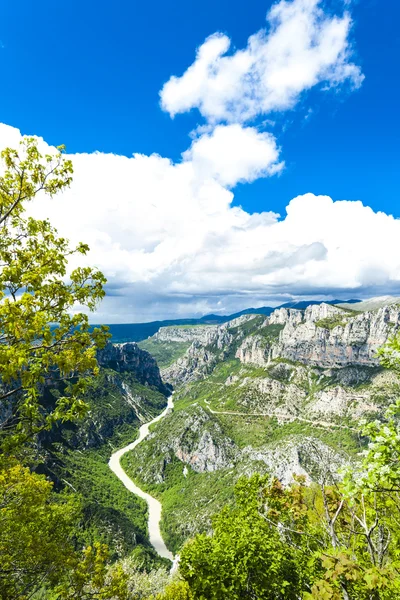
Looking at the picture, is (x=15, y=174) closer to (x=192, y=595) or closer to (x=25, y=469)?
(x=192, y=595)

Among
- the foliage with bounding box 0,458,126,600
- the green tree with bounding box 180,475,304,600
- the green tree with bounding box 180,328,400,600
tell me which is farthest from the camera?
the foliage with bounding box 0,458,126,600

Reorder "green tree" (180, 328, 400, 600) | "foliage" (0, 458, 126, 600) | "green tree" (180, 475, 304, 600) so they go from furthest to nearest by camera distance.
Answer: "foliage" (0, 458, 126, 600), "green tree" (180, 475, 304, 600), "green tree" (180, 328, 400, 600)

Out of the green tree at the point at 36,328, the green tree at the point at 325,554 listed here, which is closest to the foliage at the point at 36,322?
the green tree at the point at 36,328

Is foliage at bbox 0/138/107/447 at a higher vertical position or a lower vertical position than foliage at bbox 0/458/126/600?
higher

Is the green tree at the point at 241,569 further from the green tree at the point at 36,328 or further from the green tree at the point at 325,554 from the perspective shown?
the green tree at the point at 36,328

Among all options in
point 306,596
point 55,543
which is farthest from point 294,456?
point 306,596

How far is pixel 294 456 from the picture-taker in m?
135

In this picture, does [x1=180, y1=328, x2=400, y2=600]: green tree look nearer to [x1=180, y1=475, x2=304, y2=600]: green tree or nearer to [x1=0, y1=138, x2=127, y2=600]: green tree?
[x1=180, y1=475, x2=304, y2=600]: green tree

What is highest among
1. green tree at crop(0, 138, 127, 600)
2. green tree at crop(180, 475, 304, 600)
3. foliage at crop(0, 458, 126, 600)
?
green tree at crop(0, 138, 127, 600)

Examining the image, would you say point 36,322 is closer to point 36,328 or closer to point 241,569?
point 36,328

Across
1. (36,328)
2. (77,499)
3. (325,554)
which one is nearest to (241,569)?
(325,554)

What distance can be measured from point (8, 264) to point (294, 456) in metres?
151

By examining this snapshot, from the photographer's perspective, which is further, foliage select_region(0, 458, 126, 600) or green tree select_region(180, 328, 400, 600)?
foliage select_region(0, 458, 126, 600)

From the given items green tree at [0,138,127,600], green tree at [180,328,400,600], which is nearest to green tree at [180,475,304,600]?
green tree at [180,328,400,600]
